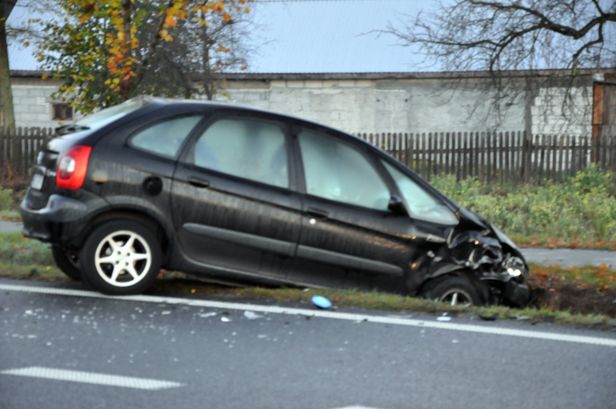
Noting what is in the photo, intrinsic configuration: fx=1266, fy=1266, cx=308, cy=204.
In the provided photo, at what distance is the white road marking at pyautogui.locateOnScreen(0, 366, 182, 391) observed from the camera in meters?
6.68

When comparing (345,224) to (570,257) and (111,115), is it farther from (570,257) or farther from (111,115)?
(570,257)

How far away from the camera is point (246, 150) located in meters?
9.87

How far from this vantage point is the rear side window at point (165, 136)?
963cm

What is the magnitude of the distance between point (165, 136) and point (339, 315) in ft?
6.59

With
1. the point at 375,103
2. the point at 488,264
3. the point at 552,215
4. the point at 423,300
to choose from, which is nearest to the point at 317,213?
the point at 423,300

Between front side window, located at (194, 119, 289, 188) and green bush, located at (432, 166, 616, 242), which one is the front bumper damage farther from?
green bush, located at (432, 166, 616, 242)

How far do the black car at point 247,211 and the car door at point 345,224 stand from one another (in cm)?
1

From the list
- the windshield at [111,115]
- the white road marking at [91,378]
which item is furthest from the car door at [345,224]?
the white road marking at [91,378]

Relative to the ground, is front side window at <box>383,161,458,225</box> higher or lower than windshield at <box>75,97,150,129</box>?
lower

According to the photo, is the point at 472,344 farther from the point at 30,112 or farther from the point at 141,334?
the point at 30,112

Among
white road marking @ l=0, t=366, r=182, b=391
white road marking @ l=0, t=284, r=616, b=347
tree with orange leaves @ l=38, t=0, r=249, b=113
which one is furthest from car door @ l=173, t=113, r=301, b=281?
tree with orange leaves @ l=38, t=0, r=249, b=113

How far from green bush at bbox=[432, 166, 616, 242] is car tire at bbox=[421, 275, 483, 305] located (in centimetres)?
653

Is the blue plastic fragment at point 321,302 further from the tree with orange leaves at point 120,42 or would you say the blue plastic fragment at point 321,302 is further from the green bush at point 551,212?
the green bush at point 551,212

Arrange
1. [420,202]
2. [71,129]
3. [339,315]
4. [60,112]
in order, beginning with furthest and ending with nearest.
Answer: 1. [60,112]
2. [420,202]
3. [71,129]
4. [339,315]
